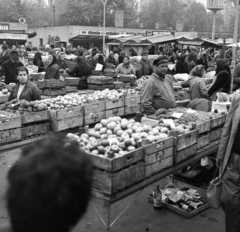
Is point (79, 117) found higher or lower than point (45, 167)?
lower

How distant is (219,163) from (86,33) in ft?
143

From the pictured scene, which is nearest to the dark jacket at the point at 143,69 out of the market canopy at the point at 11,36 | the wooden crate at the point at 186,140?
the wooden crate at the point at 186,140

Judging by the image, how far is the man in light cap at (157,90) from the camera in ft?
18.2

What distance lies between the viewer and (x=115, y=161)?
11.3ft

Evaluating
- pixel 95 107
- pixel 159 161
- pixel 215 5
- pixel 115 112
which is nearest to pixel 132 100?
pixel 115 112

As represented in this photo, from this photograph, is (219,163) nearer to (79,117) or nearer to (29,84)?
(79,117)

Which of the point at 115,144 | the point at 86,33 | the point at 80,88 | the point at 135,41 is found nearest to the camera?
the point at 115,144

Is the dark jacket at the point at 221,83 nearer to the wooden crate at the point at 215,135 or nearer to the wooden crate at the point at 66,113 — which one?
the wooden crate at the point at 215,135

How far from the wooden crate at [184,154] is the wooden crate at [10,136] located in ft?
7.38

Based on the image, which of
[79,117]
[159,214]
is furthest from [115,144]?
[79,117]

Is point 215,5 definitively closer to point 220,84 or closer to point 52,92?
point 220,84

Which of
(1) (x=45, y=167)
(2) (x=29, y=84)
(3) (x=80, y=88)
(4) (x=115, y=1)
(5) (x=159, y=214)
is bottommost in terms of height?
(5) (x=159, y=214)

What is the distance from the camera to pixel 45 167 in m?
1.04

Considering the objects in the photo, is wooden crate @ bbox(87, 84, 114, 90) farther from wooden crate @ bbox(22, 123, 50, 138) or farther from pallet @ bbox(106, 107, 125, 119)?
wooden crate @ bbox(22, 123, 50, 138)
